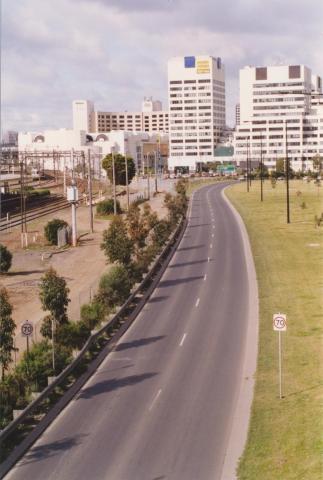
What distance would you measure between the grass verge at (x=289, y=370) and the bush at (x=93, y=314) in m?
7.87

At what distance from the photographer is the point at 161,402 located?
85.9 feet

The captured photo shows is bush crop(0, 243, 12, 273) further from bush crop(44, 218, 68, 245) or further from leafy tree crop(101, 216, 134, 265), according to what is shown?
bush crop(44, 218, 68, 245)

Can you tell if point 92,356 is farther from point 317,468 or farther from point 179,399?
point 317,468

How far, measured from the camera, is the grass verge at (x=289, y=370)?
797 inches

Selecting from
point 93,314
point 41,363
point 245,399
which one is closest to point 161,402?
point 245,399

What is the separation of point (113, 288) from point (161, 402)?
15084mm

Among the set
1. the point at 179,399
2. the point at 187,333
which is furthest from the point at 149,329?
the point at 179,399

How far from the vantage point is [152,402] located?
2627cm

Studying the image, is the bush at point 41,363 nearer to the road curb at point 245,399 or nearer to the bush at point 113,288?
the road curb at point 245,399

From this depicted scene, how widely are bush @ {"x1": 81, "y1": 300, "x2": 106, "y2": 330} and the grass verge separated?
7868mm

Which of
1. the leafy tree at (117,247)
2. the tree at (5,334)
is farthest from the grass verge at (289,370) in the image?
the tree at (5,334)

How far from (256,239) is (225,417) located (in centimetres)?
4622

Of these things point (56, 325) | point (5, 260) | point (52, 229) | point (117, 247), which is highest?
point (117, 247)

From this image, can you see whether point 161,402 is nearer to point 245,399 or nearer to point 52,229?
point 245,399
